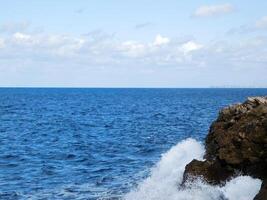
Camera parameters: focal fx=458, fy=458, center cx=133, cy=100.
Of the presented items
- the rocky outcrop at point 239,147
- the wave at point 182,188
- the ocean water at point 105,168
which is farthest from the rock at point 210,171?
the ocean water at point 105,168

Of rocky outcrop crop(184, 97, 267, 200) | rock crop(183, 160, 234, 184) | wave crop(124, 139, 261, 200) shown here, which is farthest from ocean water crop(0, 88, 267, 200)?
rocky outcrop crop(184, 97, 267, 200)

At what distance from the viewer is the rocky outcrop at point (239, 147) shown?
70.1ft

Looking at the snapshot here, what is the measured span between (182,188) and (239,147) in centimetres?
411

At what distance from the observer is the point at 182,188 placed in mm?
24375

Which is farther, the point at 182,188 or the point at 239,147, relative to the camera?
the point at 182,188

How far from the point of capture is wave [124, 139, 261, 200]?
69.8 feet

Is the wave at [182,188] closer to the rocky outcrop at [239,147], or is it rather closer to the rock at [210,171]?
the rock at [210,171]

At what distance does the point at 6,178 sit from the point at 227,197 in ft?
56.8

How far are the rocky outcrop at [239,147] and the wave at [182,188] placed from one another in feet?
2.30

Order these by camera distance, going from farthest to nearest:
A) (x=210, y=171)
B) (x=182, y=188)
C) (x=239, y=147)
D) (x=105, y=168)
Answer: (x=105, y=168) → (x=182, y=188) → (x=210, y=171) → (x=239, y=147)

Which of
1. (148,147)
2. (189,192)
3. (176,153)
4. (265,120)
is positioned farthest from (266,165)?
(148,147)

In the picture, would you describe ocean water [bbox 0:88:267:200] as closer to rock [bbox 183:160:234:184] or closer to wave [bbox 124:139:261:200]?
wave [bbox 124:139:261:200]

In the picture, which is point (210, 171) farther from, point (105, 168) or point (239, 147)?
point (105, 168)

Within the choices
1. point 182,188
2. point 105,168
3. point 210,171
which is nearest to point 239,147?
point 210,171
